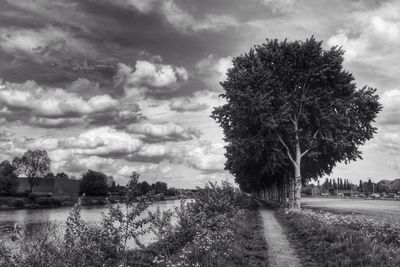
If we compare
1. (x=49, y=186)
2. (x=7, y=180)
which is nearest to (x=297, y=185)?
(x=7, y=180)

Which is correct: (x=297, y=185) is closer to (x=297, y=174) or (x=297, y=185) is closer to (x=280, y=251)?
(x=297, y=174)

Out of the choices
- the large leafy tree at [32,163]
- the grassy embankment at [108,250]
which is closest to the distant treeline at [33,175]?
the large leafy tree at [32,163]

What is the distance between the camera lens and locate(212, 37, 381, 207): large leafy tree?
31078mm

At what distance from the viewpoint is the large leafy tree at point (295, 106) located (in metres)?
31.1

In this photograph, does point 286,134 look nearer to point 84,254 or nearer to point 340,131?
point 340,131

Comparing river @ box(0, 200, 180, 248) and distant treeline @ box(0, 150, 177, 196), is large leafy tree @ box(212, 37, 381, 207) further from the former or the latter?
distant treeline @ box(0, 150, 177, 196)

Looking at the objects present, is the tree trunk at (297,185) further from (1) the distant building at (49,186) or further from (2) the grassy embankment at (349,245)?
(1) the distant building at (49,186)

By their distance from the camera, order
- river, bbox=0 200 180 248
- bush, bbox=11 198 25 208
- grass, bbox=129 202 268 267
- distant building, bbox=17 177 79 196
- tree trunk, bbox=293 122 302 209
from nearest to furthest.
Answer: grass, bbox=129 202 268 267, river, bbox=0 200 180 248, tree trunk, bbox=293 122 302 209, bush, bbox=11 198 25 208, distant building, bbox=17 177 79 196

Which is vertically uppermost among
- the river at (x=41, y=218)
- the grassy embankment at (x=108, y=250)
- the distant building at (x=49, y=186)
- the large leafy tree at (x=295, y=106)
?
the large leafy tree at (x=295, y=106)

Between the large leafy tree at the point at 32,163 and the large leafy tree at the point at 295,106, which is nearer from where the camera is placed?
the large leafy tree at the point at 295,106

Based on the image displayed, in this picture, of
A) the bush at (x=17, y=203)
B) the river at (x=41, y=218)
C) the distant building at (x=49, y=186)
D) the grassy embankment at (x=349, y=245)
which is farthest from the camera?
the distant building at (x=49, y=186)

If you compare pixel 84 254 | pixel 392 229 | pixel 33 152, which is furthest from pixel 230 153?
pixel 33 152

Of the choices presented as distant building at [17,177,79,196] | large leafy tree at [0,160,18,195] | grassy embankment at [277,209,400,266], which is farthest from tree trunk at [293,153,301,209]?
distant building at [17,177,79,196]

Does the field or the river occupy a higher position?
the field
